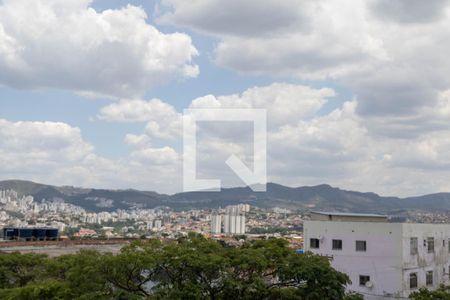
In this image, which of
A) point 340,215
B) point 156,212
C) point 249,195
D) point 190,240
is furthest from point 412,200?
point 190,240

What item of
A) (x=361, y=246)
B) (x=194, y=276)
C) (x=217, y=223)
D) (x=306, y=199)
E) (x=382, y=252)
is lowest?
(x=217, y=223)

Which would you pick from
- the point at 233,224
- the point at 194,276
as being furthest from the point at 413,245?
the point at 233,224

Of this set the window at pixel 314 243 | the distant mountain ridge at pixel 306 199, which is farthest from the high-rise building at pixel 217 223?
the window at pixel 314 243

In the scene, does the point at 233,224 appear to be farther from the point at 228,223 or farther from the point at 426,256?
the point at 426,256

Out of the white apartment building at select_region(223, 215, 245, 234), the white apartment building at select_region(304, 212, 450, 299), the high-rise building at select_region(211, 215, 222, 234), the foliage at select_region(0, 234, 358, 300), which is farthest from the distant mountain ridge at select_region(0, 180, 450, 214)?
the foliage at select_region(0, 234, 358, 300)

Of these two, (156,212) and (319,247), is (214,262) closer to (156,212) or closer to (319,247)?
(319,247)

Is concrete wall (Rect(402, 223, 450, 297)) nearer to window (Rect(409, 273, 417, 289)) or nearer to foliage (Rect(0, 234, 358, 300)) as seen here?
window (Rect(409, 273, 417, 289))
